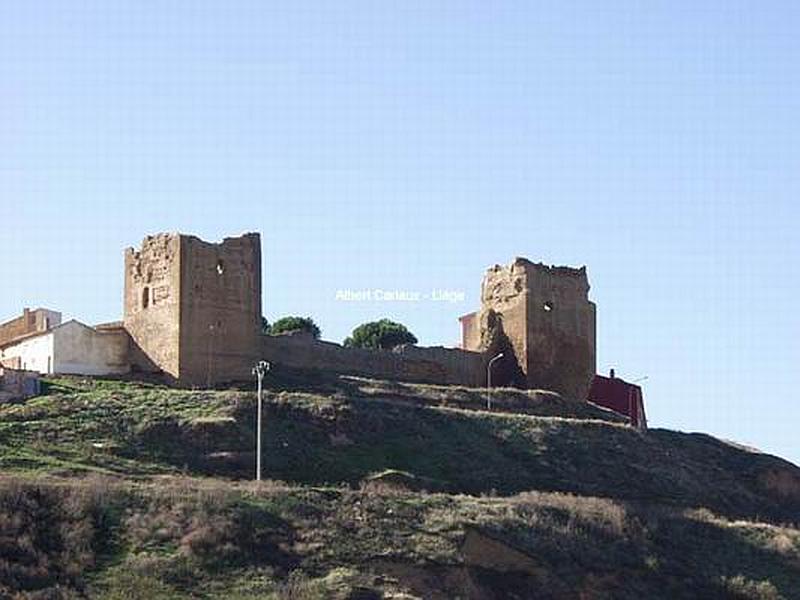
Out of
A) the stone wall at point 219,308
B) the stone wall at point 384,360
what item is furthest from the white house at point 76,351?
the stone wall at point 384,360

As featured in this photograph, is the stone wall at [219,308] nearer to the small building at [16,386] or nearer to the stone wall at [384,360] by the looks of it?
the stone wall at [384,360]

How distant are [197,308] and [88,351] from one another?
3.82m

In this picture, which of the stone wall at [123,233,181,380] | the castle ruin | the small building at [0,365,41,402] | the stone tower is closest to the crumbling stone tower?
the castle ruin

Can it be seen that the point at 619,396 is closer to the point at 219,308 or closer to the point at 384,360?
the point at 384,360

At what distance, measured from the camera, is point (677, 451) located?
66062 mm

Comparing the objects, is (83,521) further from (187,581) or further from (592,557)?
(592,557)

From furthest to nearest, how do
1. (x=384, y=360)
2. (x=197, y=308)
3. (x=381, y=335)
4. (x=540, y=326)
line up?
(x=381, y=335)
(x=540, y=326)
(x=384, y=360)
(x=197, y=308)

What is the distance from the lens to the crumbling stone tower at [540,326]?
2749 inches

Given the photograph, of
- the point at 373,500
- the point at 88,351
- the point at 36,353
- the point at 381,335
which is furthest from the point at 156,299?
the point at 381,335

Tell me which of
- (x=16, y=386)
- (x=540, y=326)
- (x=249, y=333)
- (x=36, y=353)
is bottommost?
(x=16, y=386)

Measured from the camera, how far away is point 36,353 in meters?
62.1

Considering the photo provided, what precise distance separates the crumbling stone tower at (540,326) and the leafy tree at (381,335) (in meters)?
16.4

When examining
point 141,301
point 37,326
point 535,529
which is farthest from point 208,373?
point 535,529

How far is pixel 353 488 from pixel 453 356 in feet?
59.3
